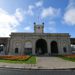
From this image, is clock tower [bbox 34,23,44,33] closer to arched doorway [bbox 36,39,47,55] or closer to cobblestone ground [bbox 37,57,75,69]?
arched doorway [bbox 36,39,47,55]

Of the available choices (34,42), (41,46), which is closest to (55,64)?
(34,42)

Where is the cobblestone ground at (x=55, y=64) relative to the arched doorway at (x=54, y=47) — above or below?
below

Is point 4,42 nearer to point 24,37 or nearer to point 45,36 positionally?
point 24,37

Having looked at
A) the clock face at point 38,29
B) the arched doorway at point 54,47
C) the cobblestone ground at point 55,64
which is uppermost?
the clock face at point 38,29

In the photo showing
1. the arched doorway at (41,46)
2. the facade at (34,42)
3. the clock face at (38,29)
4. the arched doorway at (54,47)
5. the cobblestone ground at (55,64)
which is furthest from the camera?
the arched doorway at (41,46)

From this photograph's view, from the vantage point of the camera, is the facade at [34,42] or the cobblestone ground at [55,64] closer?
the cobblestone ground at [55,64]

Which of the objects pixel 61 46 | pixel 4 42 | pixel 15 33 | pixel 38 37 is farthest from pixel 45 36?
pixel 4 42

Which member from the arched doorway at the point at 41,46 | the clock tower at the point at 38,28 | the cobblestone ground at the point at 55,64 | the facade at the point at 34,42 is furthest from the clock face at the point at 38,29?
the cobblestone ground at the point at 55,64

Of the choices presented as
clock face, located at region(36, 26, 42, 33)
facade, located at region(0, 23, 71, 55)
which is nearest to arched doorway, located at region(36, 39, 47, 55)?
facade, located at region(0, 23, 71, 55)

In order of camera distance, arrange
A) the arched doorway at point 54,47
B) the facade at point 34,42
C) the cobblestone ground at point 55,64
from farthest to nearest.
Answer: the arched doorway at point 54,47, the facade at point 34,42, the cobblestone ground at point 55,64

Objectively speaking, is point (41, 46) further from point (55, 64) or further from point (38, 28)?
point (55, 64)

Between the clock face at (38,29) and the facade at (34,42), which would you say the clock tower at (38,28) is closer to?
the clock face at (38,29)

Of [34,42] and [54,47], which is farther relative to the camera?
[54,47]

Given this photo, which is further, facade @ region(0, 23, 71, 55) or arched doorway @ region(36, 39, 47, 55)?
arched doorway @ region(36, 39, 47, 55)
